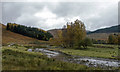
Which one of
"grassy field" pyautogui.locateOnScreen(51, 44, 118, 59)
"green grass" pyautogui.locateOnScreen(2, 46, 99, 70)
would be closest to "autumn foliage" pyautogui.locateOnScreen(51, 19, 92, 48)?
"grassy field" pyautogui.locateOnScreen(51, 44, 118, 59)

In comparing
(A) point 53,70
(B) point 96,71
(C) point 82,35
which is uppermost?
(C) point 82,35

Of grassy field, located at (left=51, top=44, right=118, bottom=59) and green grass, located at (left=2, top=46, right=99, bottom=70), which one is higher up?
green grass, located at (left=2, top=46, right=99, bottom=70)

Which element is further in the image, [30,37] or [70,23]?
[30,37]

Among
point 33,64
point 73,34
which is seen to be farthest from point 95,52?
point 33,64

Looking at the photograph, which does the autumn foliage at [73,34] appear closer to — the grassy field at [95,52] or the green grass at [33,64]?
the grassy field at [95,52]

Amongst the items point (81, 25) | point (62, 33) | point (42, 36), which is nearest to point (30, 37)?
point (42, 36)

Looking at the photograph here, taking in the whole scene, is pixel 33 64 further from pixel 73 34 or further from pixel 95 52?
pixel 73 34

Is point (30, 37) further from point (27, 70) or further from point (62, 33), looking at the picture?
point (27, 70)

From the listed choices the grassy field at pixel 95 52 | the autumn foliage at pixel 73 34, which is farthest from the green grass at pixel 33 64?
the autumn foliage at pixel 73 34

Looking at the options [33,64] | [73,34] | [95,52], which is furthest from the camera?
[73,34]

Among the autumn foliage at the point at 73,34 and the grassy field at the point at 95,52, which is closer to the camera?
the grassy field at the point at 95,52

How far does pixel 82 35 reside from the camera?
6756 centimetres

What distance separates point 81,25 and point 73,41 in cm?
1130

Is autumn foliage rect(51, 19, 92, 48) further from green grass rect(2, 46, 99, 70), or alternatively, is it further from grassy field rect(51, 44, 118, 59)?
green grass rect(2, 46, 99, 70)
